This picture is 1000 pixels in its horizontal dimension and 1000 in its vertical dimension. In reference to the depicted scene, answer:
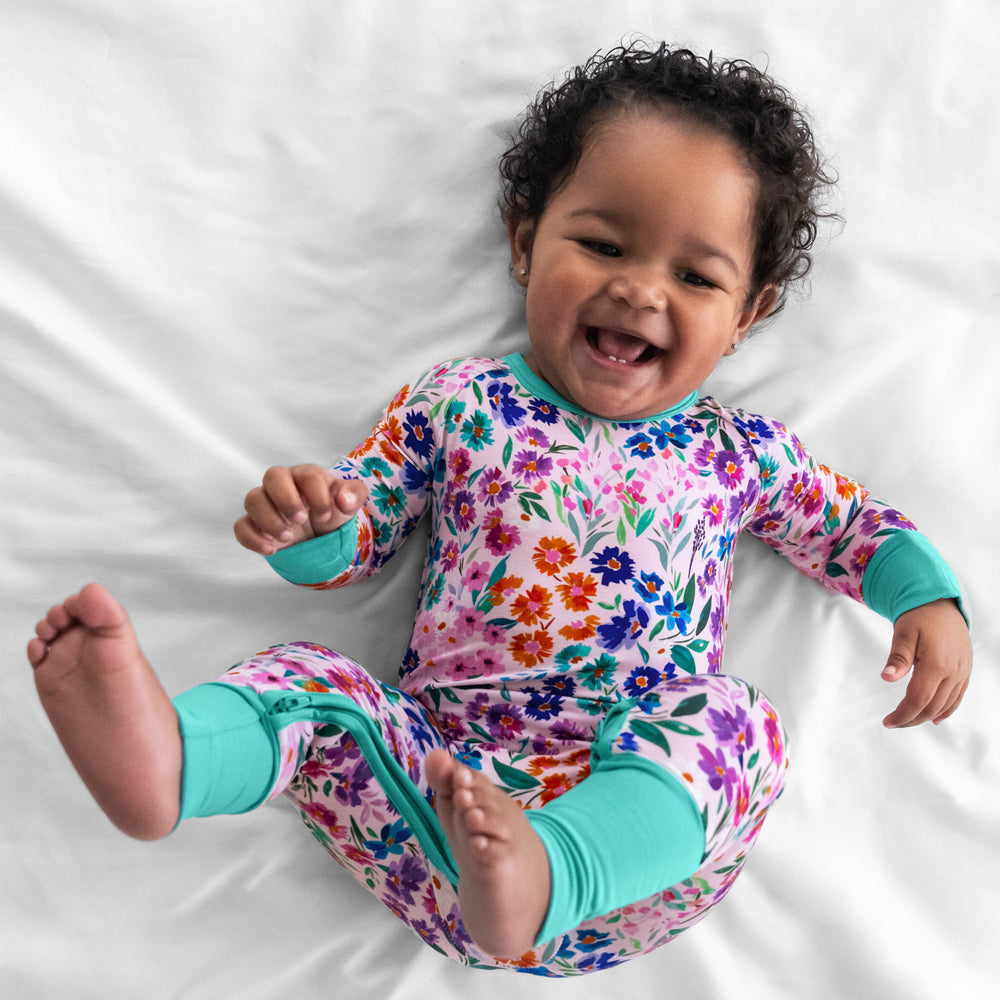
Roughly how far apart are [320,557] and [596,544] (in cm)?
28

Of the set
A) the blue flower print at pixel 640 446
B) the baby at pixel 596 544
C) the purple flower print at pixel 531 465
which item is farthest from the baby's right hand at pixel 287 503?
the blue flower print at pixel 640 446

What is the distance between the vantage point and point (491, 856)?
0.64 m

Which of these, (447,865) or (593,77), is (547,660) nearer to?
(447,865)

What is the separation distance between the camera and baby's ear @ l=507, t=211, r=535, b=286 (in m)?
1.04

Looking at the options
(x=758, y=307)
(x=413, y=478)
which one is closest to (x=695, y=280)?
(x=758, y=307)

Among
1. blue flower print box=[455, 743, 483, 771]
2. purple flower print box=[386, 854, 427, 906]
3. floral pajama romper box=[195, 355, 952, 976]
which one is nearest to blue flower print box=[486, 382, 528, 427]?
floral pajama romper box=[195, 355, 952, 976]

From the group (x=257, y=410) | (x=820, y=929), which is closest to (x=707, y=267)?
(x=257, y=410)

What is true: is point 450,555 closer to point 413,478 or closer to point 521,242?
point 413,478

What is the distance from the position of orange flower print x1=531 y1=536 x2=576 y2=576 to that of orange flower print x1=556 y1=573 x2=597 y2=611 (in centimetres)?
1

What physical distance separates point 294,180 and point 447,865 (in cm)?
73

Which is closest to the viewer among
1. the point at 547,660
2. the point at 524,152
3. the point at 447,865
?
the point at 447,865

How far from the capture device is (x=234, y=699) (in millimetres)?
761

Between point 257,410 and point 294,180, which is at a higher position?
point 294,180

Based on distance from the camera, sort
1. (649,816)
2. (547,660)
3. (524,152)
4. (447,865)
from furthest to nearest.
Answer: (524,152)
(547,660)
(447,865)
(649,816)
